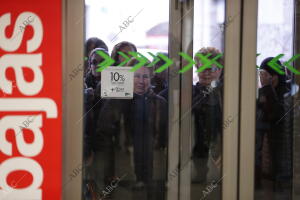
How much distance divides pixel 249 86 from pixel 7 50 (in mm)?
2013

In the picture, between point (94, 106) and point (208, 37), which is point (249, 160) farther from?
point (94, 106)

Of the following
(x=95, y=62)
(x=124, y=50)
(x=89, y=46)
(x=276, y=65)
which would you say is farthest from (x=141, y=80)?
(x=276, y=65)

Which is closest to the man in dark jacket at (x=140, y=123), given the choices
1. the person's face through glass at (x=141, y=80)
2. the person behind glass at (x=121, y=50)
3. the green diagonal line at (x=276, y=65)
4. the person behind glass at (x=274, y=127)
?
the person's face through glass at (x=141, y=80)

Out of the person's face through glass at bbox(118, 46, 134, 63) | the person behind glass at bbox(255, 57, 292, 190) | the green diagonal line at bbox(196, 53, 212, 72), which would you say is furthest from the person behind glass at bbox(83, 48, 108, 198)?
the person behind glass at bbox(255, 57, 292, 190)

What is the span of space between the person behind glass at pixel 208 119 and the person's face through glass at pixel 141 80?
415 mm

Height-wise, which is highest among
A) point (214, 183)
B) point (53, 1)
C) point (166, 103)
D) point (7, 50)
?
point (53, 1)

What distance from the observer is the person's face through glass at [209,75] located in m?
3.59

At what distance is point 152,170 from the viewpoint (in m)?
3.61

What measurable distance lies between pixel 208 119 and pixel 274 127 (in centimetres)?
60

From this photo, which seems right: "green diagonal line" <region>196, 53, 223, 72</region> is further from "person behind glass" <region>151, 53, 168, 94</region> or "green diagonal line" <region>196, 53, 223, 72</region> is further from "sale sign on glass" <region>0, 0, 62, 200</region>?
"sale sign on glass" <region>0, 0, 62, 200</region>

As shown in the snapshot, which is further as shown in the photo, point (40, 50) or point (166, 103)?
point (166, 103)

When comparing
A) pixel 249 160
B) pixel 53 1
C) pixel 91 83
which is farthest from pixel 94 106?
pixel 249 160

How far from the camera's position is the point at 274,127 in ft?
12.1

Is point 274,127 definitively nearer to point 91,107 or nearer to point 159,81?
point 159,81
